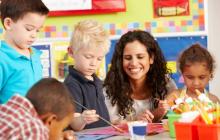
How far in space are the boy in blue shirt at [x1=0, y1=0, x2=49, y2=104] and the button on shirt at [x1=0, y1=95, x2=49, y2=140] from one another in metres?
0.70

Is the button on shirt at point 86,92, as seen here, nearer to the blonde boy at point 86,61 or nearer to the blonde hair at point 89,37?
the blonde boy at point 86,61

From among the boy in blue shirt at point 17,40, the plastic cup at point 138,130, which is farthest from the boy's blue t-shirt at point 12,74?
the plastic cup at point 138,130

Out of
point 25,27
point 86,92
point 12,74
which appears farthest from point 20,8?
point 86,92

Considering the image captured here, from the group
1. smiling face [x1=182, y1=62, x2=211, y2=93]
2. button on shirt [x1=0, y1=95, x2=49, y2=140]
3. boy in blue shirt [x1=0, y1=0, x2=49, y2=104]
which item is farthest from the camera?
smiling face [x1=182, y1=62, x2=211, y2=93]

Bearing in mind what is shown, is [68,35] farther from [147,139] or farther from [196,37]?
[147,139]

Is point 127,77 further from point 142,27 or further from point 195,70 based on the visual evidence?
point 142,27

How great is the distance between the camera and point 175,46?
254 cm

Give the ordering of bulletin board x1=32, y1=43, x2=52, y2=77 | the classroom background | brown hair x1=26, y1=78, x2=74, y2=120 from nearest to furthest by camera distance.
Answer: brown hair x1=26, y1=78, x2=74, y2=120 < the classroom background < bulletin board x1=32, y1=43, x2=52, y2=77

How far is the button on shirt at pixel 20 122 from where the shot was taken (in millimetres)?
864

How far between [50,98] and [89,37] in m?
0.80

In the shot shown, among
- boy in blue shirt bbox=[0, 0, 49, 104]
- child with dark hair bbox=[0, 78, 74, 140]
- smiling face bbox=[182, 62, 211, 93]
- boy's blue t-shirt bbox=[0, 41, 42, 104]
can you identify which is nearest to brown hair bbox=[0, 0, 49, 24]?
boy in blue shirt bbox=[0, 0, 49, 104]

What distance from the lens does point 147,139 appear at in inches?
54.3

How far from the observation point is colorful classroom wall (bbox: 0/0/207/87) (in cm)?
249

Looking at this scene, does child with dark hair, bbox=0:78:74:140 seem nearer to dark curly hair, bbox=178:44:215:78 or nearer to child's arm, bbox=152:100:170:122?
child's arm, bbox=152:100:170:122
